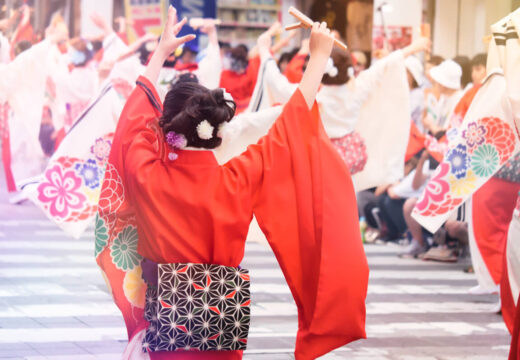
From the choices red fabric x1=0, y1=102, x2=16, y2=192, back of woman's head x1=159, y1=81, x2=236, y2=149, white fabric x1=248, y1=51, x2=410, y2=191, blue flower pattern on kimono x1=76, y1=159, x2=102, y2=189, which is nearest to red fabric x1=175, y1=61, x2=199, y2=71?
white fabric x1=248, y1=51, x2=410, y2=191

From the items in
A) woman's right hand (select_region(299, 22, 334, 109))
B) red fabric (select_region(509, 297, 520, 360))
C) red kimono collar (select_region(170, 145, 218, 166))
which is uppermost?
woman's right hand (select_region(299, 22, 334, 109))

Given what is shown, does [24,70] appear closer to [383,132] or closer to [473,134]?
[383,132]

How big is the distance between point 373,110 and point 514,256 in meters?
2.83

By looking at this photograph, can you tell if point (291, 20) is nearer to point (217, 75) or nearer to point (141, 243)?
point (217, 75)

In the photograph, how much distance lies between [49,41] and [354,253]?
6.01m

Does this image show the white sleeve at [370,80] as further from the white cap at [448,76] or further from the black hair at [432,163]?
the white cap at [448,76]

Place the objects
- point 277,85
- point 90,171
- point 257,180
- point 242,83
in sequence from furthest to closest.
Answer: point 242,83
point 277,85
point 90,171
point 257,180

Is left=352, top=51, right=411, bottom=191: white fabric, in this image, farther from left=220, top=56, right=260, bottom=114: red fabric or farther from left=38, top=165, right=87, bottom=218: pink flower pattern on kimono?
left=38, top=165, right=87, bottom=218: pink flower pattern on kimono

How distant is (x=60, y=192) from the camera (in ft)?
19.3

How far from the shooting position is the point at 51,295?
20.0ft

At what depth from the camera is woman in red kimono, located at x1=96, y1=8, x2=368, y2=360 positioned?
3080 millimetres

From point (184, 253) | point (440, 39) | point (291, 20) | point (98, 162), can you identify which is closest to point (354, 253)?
point (184, 253)

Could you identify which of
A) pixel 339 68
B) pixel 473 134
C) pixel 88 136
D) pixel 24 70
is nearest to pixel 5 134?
pixel 24 70

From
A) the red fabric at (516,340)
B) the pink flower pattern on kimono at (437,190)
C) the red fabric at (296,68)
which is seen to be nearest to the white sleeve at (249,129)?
the pink flower pattern on kimono at (437,190)
